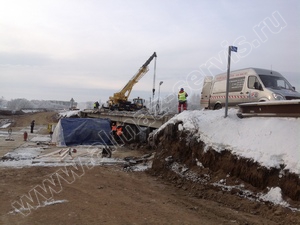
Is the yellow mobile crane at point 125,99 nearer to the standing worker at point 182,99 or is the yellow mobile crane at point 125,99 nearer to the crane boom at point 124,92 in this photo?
the crane boom at point 124,92

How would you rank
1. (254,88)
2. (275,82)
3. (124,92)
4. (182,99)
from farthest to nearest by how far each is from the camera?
(124,92) < (182,99) < (275,82) < (254,88)

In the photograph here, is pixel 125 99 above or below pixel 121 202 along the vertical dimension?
above

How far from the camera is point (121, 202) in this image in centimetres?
812

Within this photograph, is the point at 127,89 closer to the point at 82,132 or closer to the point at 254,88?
the point at 82,132

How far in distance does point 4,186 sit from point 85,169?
384 centimetres

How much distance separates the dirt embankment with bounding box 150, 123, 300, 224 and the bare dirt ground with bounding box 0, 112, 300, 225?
0.17 ft

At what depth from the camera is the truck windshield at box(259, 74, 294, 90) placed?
12.9 metres

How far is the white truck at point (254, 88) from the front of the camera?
40.7 feet

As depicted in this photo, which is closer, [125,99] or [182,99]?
[182,99]

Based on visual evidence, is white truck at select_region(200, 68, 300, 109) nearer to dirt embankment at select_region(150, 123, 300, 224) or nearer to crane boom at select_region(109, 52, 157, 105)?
dirt embankment at select_region(150, 123, 300, 224)

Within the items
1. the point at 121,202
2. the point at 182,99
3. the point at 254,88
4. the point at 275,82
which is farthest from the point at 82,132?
the point at 121,202

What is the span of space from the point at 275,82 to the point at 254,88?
1069 millimetres

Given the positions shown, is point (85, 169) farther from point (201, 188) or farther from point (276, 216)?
point (276, 216)

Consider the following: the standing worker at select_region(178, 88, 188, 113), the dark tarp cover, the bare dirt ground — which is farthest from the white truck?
the dark tarp cover
